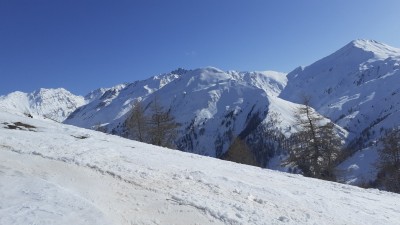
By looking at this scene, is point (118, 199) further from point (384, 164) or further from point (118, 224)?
point (384, 164)

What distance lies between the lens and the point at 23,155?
17.8 meters

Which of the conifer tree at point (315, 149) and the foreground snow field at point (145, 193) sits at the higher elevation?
the conifer tree at point (315, 149)

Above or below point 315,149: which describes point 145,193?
below

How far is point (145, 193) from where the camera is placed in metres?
14.6

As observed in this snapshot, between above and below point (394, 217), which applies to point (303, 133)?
above

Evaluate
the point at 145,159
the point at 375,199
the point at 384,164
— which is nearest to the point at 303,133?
the point at 384,164

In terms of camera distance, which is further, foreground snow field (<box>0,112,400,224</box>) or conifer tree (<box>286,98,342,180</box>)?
conifer tree (<box>286,98,342,180</box>)

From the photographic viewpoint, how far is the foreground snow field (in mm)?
12125

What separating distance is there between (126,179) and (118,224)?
4.50 m

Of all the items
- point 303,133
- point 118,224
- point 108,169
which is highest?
point 303,133

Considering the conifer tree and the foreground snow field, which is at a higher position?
the conifer tree

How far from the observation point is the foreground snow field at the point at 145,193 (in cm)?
1212

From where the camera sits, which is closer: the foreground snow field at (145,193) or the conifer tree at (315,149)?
the foreground snow field at (145,193)

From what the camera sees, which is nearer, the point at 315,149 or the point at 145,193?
the point at 145,193
